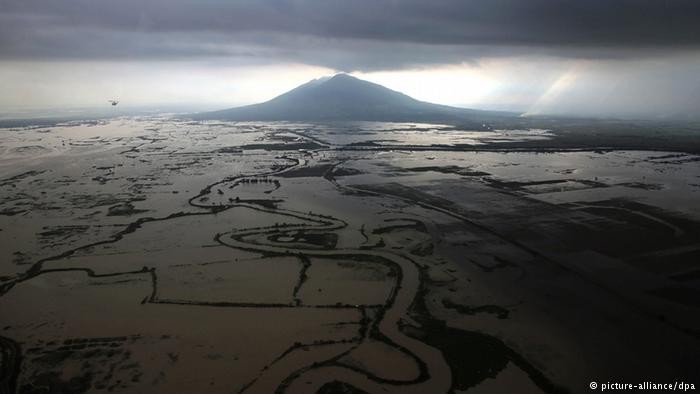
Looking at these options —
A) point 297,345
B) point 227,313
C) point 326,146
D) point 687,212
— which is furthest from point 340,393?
point 326,146

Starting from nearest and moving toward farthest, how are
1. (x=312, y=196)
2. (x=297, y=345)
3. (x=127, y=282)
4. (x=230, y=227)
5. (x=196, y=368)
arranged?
(x=196, y=368)
(x=297, y=345)
(x=127, y=282)
(x=230, y=227)
(x=312, y=196)

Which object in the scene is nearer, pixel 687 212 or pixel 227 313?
pixel 227 313

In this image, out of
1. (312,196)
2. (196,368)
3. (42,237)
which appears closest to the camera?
(196,368)

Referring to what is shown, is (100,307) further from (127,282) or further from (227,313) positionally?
(227,313)

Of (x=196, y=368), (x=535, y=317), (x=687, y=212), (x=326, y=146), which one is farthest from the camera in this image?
(x=326, y=146)

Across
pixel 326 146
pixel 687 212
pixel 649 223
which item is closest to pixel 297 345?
pixel 649 223

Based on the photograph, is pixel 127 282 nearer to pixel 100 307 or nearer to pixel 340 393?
pixel 100 307
